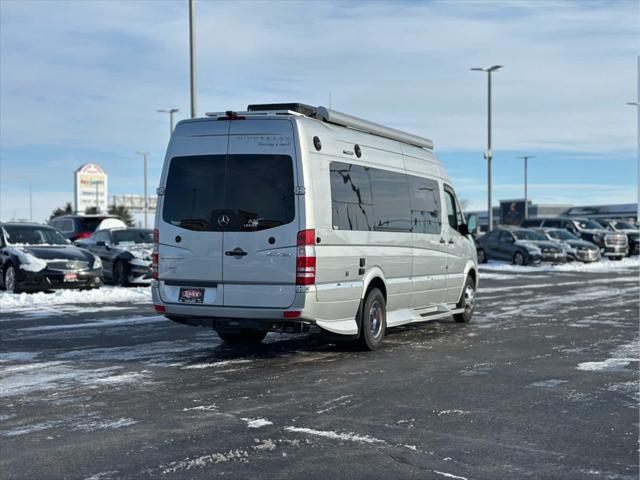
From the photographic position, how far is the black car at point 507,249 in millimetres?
31766

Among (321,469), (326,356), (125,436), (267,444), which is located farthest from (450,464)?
(326,356)

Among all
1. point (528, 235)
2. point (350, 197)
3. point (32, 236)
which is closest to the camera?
point (350, 197)

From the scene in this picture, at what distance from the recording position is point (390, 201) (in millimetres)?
10805

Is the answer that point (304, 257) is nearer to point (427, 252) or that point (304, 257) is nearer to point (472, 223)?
point (427, 252)

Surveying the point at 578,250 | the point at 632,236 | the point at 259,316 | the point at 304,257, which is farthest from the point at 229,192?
the point at 632,236

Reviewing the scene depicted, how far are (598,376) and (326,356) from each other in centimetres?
309

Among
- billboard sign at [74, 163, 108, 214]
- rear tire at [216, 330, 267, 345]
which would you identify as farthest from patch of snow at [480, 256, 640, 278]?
billboard sign at [74, 163, 108, 214]

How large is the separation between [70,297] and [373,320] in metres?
8.99

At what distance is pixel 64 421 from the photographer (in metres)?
6.45

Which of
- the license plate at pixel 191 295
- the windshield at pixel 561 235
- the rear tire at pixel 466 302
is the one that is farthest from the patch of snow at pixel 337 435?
the windshield at pixel 561 235

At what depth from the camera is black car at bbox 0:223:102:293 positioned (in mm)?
17703

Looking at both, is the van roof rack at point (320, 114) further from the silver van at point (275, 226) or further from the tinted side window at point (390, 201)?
the tinted side window at point (390, 201)

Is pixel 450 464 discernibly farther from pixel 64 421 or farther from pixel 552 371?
pixel 552 371

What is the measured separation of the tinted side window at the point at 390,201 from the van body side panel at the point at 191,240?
213 cm
